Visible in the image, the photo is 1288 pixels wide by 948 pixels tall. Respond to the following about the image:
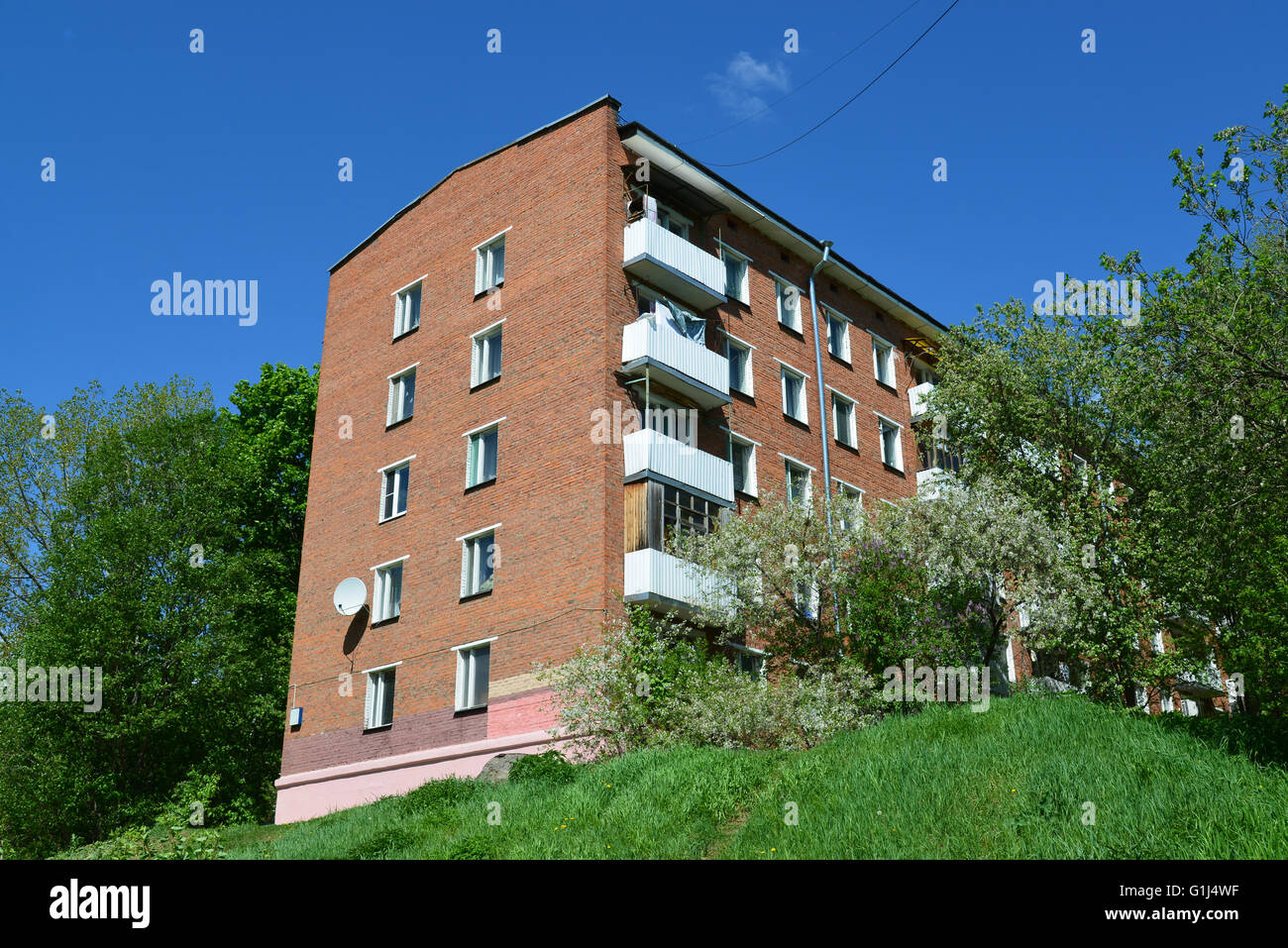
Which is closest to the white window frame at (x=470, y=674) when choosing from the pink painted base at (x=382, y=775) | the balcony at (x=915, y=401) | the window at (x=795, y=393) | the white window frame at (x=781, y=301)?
the pink painted base at (x=382, y=775)

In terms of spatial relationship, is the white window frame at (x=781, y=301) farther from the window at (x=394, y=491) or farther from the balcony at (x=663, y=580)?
the window at (x=394, y=491)

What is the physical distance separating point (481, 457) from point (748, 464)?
6532 millimetres

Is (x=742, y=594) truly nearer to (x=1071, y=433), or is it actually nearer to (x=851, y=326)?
(x=1071, y=433)

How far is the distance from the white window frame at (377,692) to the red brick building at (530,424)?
0.23 feet

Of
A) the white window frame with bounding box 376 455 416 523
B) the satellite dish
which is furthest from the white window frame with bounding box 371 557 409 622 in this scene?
the white window frame with bounding box 376 455 416 523

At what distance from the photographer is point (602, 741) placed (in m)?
18.1

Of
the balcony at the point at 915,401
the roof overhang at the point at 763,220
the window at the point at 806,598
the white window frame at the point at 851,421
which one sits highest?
the roof overhang at the point at 763,220

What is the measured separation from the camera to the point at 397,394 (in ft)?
92.7

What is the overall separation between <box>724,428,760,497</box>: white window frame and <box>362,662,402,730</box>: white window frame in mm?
9193

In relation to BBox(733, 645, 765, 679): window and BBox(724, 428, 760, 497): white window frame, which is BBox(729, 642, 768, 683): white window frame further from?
BBox(724, 428, 760, 497): white window frame

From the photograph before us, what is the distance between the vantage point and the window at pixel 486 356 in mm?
25938

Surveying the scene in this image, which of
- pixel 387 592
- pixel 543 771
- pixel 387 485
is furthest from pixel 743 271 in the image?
pixel 543 771

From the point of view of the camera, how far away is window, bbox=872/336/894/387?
33062 mm
